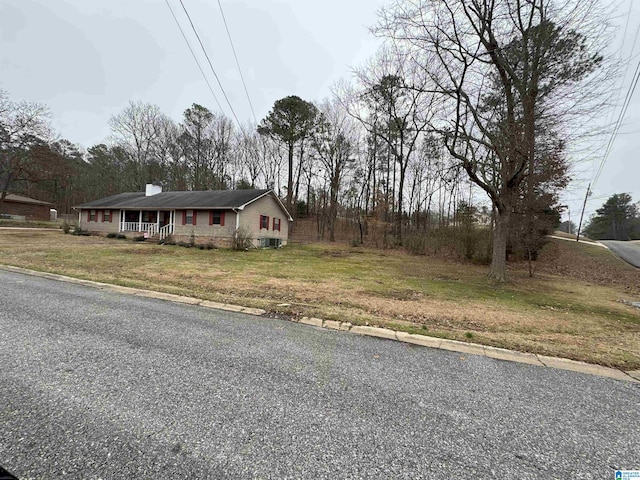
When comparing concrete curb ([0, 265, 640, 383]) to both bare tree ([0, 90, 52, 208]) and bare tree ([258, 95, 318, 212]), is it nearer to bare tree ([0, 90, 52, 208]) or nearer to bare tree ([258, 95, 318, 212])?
bare tree ([258, 95, 318, 212])

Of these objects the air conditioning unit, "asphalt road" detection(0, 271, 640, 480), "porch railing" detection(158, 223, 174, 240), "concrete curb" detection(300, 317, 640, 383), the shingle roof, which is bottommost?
"concrete curb" detection(300, 317, 640, 383)

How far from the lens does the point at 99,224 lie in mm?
21688

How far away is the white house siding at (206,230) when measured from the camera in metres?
17.5

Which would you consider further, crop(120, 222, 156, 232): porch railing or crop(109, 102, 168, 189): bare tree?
crop(109, 102, 168, 189): bare tree

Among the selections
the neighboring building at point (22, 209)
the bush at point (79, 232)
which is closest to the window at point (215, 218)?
the bush at point (79, 232)

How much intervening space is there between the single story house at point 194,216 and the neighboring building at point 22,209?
17617mm

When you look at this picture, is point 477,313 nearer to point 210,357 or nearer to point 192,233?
point 210,357

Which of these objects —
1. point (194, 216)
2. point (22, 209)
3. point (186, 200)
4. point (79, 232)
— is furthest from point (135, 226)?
point (22, 209)

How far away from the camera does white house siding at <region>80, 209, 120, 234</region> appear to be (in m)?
21.1

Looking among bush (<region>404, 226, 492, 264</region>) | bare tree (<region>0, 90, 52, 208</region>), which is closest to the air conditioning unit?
bush (<region>404, 226, 492, 264</region>)

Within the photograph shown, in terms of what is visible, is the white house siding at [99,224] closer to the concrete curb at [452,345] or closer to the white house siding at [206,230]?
the white house siding at [206,230]

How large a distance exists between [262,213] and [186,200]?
19.0 ft

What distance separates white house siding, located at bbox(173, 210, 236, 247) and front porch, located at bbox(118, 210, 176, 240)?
0.70m

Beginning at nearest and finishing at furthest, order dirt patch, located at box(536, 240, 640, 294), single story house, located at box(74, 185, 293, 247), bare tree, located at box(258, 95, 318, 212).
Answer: dirt patch, located at box(536, 240, 640, 294)
single story house, located at box(74, 185, 293, 247)
bare tree, located at box(258, 95, 318, 212)
